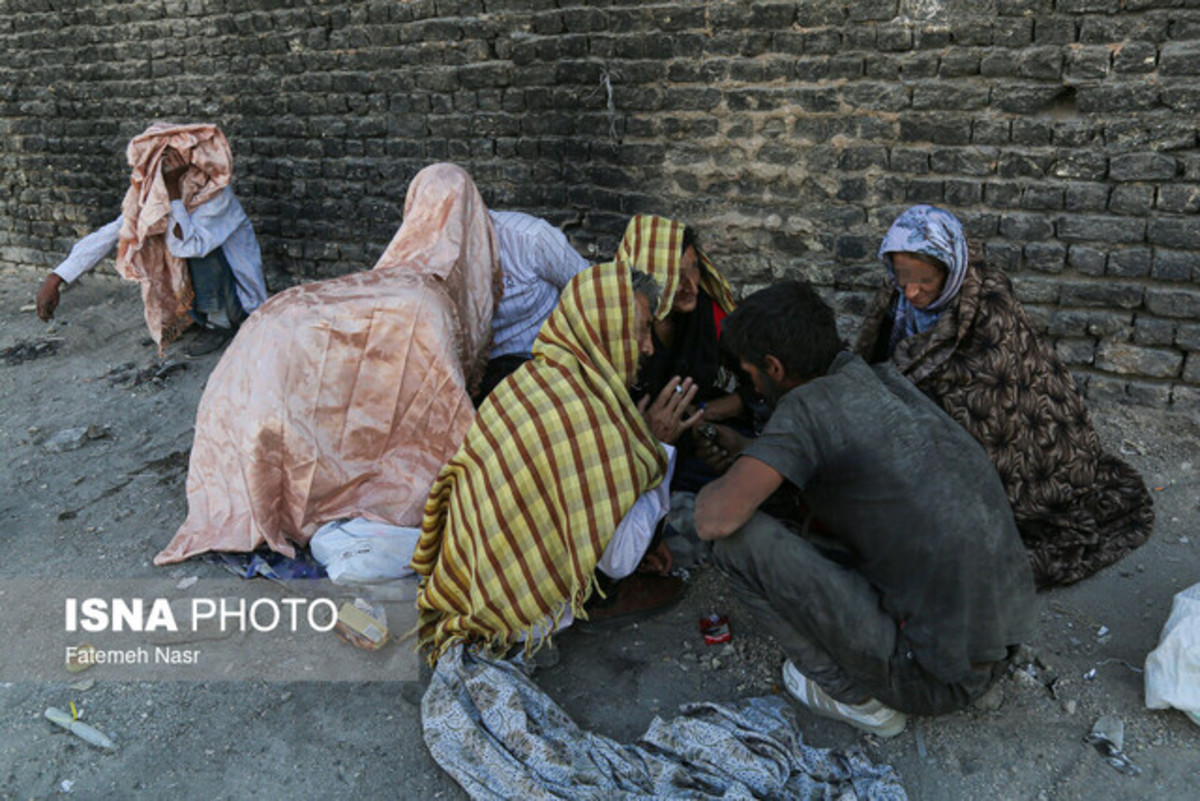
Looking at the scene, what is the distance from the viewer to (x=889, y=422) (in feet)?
7.41

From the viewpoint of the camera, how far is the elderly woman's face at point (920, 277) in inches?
119

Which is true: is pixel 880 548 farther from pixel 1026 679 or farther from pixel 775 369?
pixel 1026 679

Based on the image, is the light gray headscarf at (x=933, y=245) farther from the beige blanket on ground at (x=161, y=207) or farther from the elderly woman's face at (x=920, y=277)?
the beige blanket on ground at (x=161, y=207)

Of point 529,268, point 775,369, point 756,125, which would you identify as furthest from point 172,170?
point 775,369

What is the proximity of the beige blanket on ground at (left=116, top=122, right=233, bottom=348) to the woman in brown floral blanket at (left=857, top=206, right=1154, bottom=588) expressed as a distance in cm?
404

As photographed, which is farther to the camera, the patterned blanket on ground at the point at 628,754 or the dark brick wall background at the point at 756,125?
the dark brick wall background at the point at 756,125

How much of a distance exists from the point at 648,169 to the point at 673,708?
286 centimetres

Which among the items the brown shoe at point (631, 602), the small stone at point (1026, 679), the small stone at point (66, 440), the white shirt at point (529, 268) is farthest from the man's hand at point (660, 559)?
the small stone at point (66, 440)

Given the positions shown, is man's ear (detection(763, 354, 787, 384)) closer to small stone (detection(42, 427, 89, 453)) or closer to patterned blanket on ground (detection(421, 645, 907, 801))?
patterned blanket on ground (detection(421, 645, 907, 801))

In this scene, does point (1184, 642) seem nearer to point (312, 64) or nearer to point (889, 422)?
point (889, 422)

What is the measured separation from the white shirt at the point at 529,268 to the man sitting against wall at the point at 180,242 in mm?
2182

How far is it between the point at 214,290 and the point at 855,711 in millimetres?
4523

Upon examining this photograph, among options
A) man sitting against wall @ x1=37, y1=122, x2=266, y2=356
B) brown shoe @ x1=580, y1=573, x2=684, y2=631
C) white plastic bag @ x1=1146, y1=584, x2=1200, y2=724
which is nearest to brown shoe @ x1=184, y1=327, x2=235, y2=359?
man sitting against wall @ x1=37, y1=122, x2=266, y2=356

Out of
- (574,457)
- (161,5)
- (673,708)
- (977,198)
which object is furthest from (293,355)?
(161,5)
